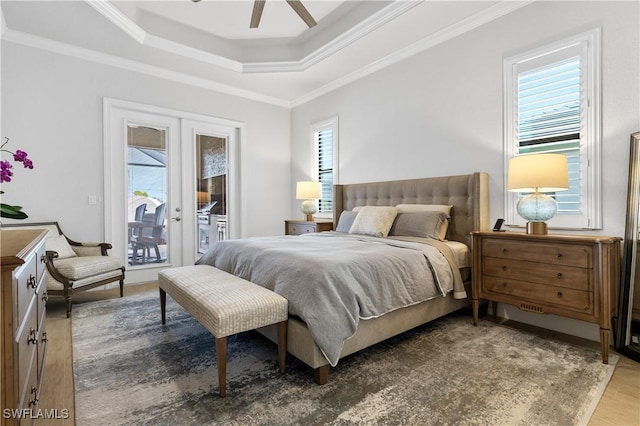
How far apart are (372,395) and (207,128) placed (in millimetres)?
4455

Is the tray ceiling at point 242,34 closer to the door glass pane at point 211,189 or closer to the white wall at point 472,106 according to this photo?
the white wall at point 472,106

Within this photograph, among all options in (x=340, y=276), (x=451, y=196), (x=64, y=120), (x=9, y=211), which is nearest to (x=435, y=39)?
(x=451, y=196)

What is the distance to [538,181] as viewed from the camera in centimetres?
243

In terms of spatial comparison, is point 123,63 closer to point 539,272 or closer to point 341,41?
point 341,41

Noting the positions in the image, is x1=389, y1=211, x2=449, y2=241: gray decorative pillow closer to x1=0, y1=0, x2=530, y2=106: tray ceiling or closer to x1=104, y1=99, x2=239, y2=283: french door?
x1=0, y1=0, x2=530, y2=106: tray ceiling

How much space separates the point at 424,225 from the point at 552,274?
1106 mm

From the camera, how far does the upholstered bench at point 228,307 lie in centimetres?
177

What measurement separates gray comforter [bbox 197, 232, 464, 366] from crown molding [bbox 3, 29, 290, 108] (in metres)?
2.99

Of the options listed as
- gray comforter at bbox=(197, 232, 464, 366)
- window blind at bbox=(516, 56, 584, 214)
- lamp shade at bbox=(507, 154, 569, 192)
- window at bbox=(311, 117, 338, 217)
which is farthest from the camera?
window at bbox=(311, 117, 338, 217)

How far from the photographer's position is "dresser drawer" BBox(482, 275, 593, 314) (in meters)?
2.25

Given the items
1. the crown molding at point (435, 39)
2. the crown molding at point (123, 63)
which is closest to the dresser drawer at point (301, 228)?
the crown molding at point (435, 39)

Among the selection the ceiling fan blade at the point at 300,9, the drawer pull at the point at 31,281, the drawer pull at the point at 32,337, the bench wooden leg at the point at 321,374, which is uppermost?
the ceiling fan blade at the point at 300,9

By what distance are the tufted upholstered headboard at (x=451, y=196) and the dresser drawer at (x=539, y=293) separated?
579mm

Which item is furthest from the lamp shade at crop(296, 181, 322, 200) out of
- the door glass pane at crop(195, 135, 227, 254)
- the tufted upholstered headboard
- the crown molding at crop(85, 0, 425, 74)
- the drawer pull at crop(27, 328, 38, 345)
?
the drawer pull at crop(27, 328, 38, 345)
